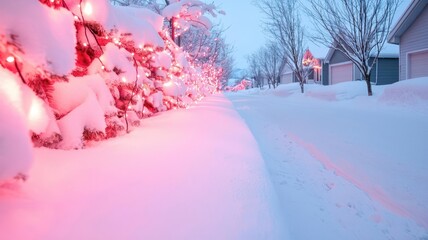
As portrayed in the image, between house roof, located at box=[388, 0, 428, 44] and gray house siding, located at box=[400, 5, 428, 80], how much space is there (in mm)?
177

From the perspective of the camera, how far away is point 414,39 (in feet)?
49.3

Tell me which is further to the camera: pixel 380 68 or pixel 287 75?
pixel 287 75

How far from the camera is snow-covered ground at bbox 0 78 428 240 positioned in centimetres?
143

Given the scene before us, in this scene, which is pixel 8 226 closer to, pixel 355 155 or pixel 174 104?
pixel 355 155

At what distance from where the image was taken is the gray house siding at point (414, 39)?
14344mm

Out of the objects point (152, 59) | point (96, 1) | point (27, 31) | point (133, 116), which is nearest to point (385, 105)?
point (152, 59)

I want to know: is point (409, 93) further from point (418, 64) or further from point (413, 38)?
point (413, 38)

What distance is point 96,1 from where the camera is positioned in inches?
116

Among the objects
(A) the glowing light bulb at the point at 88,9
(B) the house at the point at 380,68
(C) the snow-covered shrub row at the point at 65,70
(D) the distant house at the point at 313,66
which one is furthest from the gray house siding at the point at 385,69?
(A) the glowing light bulb at the point at 88,9

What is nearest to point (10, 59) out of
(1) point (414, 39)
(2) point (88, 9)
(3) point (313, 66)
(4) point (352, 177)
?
(2) point (88, 9)

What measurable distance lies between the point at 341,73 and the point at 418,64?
11.7 metres

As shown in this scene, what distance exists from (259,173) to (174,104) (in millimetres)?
5490

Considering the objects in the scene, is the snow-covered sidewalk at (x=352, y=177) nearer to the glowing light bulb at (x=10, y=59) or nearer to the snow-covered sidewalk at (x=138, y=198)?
the snow-covered sidewalk at (x=138, y=198)

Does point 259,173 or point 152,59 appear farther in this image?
point 152,59
